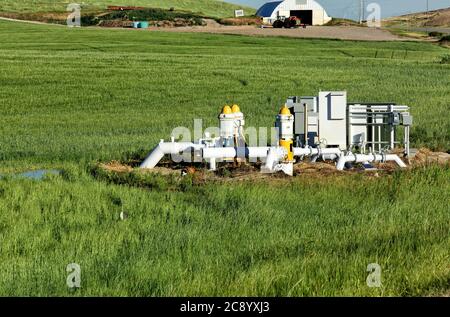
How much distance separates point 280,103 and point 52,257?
22214mm

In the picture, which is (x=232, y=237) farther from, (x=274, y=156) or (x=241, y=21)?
(x=241, y=21)

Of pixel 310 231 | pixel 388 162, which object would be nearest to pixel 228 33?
pixel 388 162

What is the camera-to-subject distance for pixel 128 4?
116375mm

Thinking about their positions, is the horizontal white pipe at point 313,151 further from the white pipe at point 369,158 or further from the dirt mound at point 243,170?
the white pipe at point 369,158

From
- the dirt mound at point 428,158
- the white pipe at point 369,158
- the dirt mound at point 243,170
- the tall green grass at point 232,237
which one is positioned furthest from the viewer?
the dirt mound at point 428,158

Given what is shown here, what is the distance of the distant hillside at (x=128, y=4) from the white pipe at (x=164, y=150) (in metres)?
83.3

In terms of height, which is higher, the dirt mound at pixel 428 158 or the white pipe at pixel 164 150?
the white pipe at pixel 164 150

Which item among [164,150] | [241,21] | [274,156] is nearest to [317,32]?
[241,21]

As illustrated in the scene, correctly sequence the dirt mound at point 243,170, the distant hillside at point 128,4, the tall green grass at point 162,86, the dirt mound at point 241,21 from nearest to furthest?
1. the dirt mound at point 243,170
2. the tall green grass at point 162,86
3. the dirt mound at point 241,21
4. the distant hillside at point 128,4

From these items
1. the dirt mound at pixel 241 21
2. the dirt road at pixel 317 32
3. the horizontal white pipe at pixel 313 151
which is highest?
the dirt mound at pixel 241 21

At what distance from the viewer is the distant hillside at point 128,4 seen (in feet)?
318

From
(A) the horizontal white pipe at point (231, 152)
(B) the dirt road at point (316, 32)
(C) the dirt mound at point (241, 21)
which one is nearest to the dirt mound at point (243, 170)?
(A) the horizontal white pipe at point (231, 152)

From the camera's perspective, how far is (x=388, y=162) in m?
15.8

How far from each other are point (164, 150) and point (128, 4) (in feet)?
342
